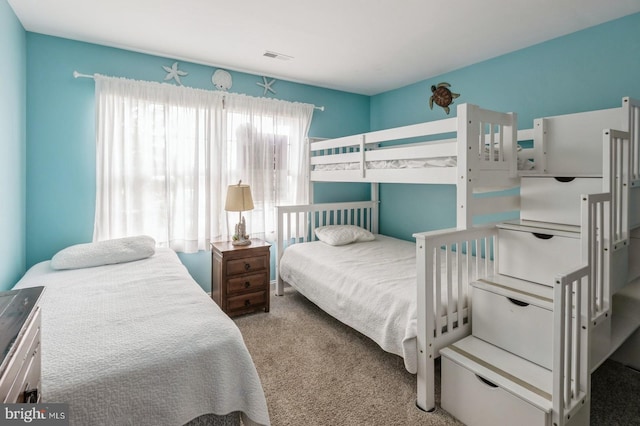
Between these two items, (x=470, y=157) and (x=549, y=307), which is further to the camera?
(x=470, y=157)

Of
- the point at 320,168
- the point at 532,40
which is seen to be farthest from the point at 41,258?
the point at 532,40

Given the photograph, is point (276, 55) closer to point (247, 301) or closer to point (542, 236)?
point (247, 301)

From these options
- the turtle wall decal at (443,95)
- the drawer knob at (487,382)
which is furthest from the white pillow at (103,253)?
the turtle wall decal at (443,95)

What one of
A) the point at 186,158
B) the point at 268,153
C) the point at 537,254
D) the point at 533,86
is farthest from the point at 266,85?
the point at 537,254

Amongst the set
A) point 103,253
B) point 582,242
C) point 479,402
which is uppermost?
point 582,242

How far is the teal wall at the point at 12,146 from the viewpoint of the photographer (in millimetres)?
2008

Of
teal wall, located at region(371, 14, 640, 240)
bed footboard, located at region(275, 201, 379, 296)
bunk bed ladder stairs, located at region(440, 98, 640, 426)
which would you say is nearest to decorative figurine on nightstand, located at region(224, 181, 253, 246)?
bed footboard, located at region(275, 201, 379, 296)

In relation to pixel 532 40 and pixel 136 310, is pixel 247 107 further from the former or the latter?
pixel 532 40

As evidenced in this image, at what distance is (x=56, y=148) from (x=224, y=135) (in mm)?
1376

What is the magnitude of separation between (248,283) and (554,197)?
2450 millimetres

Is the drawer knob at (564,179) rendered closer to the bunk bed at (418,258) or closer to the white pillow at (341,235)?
the bunk bed at (418,258)

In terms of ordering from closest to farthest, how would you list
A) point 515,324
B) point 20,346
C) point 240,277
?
point 20,346, point 515,324, point 240,277

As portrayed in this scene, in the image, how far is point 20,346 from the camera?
0.70m

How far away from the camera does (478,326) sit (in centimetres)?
190
